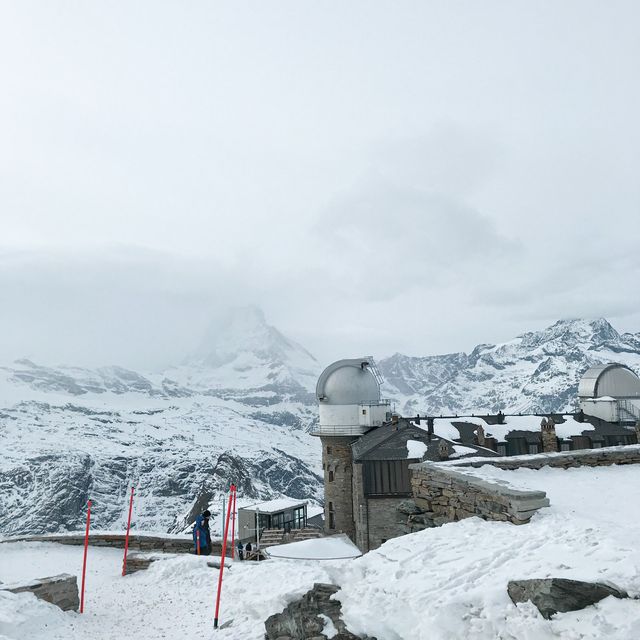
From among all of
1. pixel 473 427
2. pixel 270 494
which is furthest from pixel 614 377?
pixel 270 494

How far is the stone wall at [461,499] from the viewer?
10.2 meters

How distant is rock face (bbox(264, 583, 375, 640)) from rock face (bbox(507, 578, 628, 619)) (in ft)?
9.88

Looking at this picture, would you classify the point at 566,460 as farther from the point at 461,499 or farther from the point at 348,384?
the point at 348,384


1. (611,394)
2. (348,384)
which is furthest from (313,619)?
(611,394)

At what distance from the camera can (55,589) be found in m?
14.9

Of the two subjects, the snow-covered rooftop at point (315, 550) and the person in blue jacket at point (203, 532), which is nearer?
the person in blue jacket at point (203, 532)

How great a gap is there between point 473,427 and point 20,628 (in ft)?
123

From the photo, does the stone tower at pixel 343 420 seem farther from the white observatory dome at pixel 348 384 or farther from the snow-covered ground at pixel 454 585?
the snow-covered ground at pixel 454 585

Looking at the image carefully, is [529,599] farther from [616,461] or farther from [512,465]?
[616,461]

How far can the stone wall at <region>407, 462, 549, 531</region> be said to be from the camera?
402 inches

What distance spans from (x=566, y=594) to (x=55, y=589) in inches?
534

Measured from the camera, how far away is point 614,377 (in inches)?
2156

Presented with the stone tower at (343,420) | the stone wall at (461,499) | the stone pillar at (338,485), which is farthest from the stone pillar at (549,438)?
the stone wall at (461,499)

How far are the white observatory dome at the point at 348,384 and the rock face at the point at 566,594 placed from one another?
35370mm
